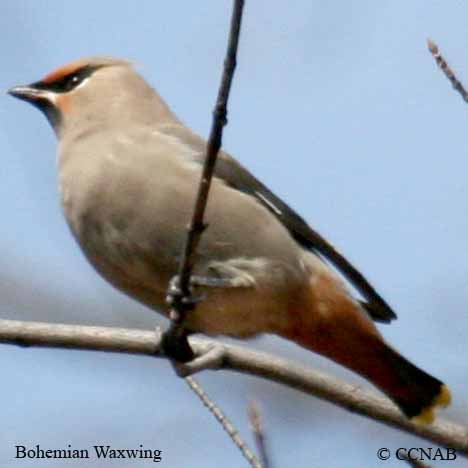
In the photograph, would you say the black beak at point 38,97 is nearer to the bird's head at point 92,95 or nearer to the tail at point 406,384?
the bird's head at point 92,95

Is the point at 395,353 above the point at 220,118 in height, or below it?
below

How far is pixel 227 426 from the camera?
12.2 feet

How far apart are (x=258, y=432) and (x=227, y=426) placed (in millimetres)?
147

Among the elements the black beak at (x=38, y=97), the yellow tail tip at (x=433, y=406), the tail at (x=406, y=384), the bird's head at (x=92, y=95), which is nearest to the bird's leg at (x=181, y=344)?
the yellow tail tip at (x=433, y=406)

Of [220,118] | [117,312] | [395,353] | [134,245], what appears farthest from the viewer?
[117,312]

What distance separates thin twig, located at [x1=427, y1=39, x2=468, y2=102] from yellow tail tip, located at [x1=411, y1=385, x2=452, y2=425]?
40.0 inches

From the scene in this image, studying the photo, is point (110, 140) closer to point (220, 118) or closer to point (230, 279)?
point (230, 279)

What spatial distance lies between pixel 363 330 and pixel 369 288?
0.73ft

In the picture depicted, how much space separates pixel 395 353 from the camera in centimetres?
432

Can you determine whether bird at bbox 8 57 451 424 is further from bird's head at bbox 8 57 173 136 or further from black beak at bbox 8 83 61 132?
black beak at bbox 8 83 61 132

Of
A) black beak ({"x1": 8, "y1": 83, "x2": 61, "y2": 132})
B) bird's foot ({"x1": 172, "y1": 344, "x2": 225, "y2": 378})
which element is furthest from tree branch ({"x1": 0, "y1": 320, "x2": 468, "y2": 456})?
black beak ({"x1": 8, "y1": 83, "x2": 61, "y2": 132})

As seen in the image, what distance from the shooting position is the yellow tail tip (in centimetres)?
391

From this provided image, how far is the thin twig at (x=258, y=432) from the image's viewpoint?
11.3 feet

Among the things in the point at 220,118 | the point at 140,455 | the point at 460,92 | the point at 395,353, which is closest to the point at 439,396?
the point at 395,353
